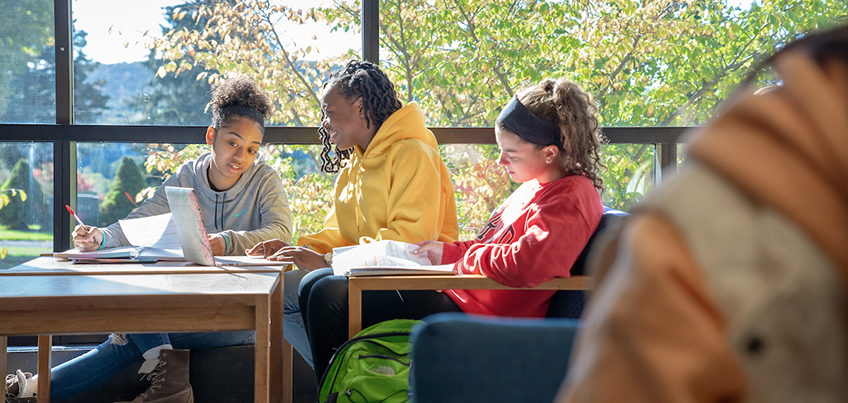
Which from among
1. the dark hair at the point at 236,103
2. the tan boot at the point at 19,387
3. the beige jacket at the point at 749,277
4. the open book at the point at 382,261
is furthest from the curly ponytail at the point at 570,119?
the tan boot at the point at 19,387

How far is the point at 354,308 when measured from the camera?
1508 mm

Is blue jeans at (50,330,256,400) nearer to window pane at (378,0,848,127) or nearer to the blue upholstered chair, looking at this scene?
the blue upholstered chair

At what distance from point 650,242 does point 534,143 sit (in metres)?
1.46

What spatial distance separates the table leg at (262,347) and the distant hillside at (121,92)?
5.89ft

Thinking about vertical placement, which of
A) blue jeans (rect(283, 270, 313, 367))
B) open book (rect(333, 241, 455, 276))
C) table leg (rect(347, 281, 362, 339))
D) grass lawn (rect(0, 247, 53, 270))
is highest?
open book (rect(333, 241, 455, 276))

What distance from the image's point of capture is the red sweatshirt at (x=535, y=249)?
1.48 m

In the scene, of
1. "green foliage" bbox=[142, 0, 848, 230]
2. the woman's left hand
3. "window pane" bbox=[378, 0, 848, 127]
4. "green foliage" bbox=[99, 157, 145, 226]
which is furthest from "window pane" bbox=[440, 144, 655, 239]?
"green foliage" bbox=[99, 157, 145, 226]

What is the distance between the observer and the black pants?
165cm

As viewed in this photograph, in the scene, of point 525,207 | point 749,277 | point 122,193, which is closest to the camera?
point 749,277

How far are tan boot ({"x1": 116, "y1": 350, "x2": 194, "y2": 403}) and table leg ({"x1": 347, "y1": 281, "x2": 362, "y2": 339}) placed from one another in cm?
84

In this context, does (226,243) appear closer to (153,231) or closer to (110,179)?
(153,231)

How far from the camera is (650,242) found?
28 cm

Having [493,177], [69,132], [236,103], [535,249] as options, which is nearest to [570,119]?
[535,249]

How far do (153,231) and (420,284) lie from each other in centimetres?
97
